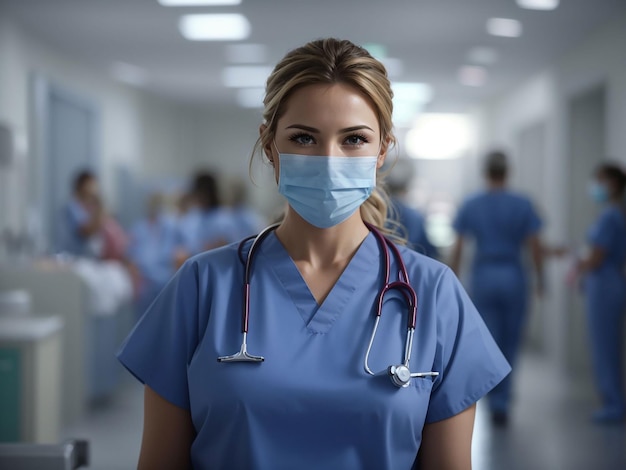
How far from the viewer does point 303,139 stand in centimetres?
131

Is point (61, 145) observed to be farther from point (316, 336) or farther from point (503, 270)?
point (316, 336)

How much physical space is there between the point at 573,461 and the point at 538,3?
8.45ft

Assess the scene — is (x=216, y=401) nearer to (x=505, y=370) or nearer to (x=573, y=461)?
(x=505, y=370)

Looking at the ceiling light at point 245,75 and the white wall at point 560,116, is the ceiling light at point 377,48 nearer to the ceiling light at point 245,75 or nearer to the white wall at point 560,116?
the ceiling light at point 245,75

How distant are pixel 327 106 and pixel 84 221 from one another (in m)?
4.11

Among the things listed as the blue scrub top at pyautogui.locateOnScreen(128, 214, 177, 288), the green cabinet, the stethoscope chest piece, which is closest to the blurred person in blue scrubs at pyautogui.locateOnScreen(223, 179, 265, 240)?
the blue scrub top at pyautogui.locateOnScreen(128, 214, 177, 288)

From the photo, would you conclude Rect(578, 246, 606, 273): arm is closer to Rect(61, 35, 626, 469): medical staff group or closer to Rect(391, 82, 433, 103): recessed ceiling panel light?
Rect(61, 35, 626, 469): medical staff group

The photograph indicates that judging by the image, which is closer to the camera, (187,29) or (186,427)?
(186,427)

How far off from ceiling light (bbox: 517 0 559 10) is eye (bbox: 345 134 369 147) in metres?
3.49

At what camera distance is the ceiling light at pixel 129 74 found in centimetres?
689

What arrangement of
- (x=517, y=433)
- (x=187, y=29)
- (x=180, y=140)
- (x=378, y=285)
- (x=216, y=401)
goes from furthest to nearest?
(x=180, y=140)
(x=187, y=29)
(x=517, y=433)
(x=378, y=285)
(x=216, y=401)

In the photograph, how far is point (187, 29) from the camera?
210 inches

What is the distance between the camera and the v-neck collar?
132 cm

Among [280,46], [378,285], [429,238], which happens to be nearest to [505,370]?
[378,285]
